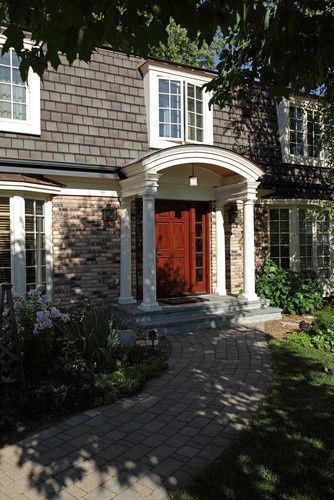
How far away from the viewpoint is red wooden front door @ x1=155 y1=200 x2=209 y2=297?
1019 cm

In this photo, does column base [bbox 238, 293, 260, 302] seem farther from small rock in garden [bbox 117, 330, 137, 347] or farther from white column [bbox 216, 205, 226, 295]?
small rock in garden [bbox 117, 330, 137, 347]

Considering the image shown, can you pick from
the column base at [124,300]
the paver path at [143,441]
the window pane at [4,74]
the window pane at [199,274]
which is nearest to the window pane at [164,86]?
the window pane at [4,74]

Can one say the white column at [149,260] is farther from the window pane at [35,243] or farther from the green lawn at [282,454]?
the green lawn at [282,454]

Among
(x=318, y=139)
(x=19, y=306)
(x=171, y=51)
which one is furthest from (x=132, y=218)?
(x=171, y=51)

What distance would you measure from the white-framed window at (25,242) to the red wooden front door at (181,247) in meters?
2.72

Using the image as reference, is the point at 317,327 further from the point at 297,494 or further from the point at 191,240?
the point at 297,494

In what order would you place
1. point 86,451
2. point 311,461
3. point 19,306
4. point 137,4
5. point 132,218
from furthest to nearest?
point 132,218
point 19,306
point 86,451
point 311,461
point 137,4

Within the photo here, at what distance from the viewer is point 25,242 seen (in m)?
8.13

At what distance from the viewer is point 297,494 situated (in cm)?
310

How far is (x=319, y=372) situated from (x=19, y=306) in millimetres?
4142

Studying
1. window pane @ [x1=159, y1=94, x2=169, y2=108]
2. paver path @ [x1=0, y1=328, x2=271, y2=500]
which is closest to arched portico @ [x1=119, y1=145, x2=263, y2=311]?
window pane @ [x1=159, y1=94, x2=169, y2=108]

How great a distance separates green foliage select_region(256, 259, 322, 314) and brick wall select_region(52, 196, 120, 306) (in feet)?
12.1

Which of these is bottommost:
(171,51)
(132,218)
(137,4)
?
(132,218)

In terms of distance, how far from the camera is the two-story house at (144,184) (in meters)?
8.30
